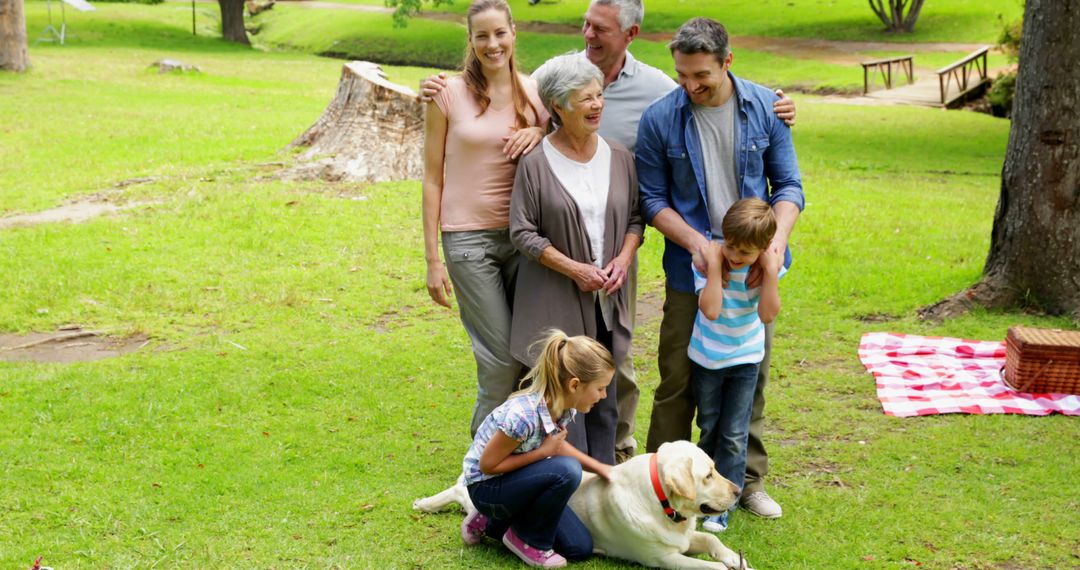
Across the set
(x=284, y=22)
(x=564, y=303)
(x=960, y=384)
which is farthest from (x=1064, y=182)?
(x=284, y=22)

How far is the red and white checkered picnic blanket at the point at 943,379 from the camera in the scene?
602 cm

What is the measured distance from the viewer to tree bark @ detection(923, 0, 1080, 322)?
7.39 metres

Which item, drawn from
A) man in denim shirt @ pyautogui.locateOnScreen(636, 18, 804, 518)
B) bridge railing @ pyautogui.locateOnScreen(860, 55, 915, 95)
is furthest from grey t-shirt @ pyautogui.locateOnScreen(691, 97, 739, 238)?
bridge railing @ pyautogui.locateOnScreen(860, 55, 915, 95)

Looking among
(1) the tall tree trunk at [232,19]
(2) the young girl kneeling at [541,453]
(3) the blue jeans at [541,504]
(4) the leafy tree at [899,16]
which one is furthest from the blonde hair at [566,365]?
(4) the leafy tree at [899,16]

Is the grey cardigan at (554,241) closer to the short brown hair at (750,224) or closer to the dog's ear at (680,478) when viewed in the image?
the short brown hair at (750,224)

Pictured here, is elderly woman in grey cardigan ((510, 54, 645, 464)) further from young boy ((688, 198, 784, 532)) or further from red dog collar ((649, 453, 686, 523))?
red dog collar ((649, 453, 686, 523))

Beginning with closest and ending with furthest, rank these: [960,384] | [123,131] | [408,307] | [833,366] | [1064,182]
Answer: [960,384], [833,366], [1064,182], [408,307], [123,131]

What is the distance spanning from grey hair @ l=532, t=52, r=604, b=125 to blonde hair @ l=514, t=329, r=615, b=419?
0.94 m

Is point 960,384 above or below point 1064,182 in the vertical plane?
below

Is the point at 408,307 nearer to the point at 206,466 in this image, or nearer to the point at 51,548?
the point at 206,466

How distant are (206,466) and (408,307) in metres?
3.07

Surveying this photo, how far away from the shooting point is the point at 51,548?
4266 mm

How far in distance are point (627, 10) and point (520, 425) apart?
72.1 inches

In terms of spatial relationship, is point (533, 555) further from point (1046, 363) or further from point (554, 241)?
point (1046, 363)
